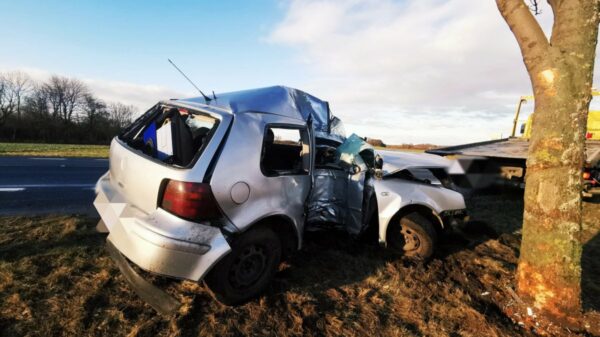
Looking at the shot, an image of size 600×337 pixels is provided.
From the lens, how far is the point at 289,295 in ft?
9.63

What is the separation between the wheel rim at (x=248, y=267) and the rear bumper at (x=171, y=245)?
313mm

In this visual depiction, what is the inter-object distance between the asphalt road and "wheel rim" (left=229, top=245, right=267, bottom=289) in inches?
144

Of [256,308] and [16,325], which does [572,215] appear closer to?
[256,308]

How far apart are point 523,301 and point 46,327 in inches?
148

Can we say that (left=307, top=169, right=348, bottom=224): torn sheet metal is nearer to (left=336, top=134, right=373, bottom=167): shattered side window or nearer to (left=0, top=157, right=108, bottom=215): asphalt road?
(left=336, top=134, right=373, bottom=167): shattered side window

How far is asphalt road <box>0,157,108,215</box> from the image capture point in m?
5.36

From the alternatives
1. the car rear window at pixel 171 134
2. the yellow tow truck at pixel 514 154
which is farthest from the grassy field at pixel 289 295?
the yellow tow truck at pixel 514 154

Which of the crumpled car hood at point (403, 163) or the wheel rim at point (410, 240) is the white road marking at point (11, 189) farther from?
the wheel rim at point (410, 240)

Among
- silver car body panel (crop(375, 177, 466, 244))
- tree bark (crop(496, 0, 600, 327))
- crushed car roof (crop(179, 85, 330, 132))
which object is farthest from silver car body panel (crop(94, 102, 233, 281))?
tree bark (crop(496, 0, 600, 327))

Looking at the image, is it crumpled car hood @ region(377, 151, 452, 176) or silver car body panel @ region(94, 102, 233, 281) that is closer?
silver car body panel @ region(94, 102, 233, 281)

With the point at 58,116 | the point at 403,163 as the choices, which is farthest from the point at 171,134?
the point at 58,116

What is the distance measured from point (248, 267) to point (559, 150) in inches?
107

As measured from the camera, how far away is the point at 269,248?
284 cm

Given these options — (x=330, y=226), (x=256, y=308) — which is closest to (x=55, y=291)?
(x=256, y=308)
